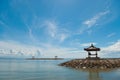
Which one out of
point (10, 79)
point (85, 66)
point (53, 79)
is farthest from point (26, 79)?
point (85, 66)

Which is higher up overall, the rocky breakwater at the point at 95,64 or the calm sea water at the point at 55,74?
the rocky breakwater at the point at 95,64

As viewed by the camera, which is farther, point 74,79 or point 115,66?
point 115,66

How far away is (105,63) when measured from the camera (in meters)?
45.8

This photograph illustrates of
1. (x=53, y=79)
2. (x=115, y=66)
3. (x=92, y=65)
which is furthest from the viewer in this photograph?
(x=115, y=66)

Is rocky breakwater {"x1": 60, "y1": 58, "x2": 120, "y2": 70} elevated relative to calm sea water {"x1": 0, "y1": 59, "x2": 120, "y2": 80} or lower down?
elevated

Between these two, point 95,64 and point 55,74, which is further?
point 95,64

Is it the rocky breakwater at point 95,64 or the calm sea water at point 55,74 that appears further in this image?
the rocky breakwater at point 95,64

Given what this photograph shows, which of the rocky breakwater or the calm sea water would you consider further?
the rocky breakwater

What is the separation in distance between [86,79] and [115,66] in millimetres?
25239

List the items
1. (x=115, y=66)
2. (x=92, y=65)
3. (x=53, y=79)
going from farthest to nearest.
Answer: (x=115, y=66), (x=92, y=65), (x=53, y=79)

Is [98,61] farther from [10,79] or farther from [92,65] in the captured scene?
[10,79]

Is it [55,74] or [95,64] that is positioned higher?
[95,64]

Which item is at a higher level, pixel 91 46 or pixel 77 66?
pixel 91 46

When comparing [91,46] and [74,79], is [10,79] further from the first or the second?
[91,46]
